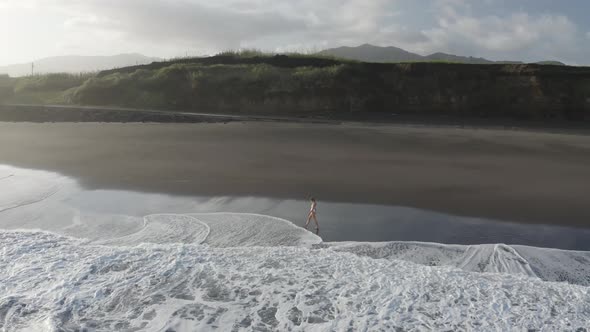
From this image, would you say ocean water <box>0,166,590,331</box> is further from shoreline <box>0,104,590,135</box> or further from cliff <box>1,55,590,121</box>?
cliff <box>1,55,590,121</box>

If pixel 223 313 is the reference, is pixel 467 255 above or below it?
above

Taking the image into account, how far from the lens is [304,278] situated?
6.23 meters

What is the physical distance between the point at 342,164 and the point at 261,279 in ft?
24.2

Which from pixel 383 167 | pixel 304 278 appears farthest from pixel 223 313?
pixel 383 167

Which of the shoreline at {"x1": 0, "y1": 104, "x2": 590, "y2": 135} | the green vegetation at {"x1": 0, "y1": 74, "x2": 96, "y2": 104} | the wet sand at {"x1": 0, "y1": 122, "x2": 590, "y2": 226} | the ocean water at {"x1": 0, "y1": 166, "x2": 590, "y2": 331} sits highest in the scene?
the green vegetation at {"x1": 0, "y1": 74, "x2": 96, "y2": 104}

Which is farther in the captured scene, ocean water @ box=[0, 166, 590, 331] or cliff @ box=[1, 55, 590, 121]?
cliff @ box=[1, 55, 590, 121]

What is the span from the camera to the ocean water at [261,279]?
17.1 feet

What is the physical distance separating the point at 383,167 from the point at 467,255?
599cm

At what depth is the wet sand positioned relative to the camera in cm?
986

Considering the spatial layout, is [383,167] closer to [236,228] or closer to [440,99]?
[236,228]

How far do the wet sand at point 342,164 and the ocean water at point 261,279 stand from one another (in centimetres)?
170

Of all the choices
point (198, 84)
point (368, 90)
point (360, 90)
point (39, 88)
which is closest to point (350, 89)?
point (360, 90)

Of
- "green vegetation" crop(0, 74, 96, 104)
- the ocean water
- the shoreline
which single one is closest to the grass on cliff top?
"green vegetation" crop(0, 74, 96, 104)

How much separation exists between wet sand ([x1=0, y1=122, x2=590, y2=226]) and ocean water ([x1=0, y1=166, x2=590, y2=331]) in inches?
67.0
